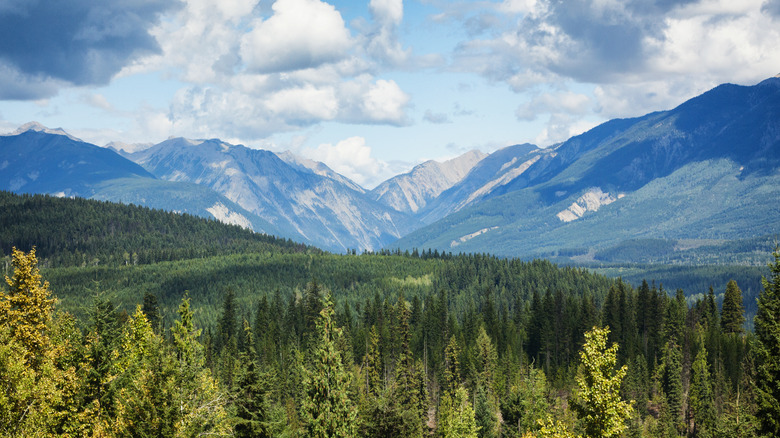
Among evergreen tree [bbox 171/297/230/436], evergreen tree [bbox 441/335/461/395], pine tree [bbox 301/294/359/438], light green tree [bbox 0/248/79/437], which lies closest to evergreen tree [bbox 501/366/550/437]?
evergreen tree [bbox 441/335/461/395]

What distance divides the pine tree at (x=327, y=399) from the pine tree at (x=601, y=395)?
1498cm

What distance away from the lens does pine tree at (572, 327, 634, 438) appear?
2559 cm

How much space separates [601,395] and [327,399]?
16.8 metres

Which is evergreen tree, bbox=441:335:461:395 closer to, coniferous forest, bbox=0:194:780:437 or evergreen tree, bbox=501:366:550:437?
coniferous forest, bbox=0:194:780:437

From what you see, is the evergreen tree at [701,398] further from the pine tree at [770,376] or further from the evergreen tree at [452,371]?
the pine tree at [770,376]

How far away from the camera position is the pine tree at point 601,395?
2559 cm

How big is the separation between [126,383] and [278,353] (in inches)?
3442

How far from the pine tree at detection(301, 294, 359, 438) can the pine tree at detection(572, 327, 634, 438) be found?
14982 millimetres

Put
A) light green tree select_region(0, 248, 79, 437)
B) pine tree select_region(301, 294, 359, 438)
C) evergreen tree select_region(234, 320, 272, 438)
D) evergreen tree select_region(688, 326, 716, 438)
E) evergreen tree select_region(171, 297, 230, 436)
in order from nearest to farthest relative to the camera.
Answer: light green tree select_region(0, 248, 79, 437) → evergreen tree select_region(171, 297, 230, 436) → pine tree select_region(301, 294, 359, 438) → evergreen tree select_region(234, 320, 272, 438) → evergreen tree select_region(688, 326, 716, 438)

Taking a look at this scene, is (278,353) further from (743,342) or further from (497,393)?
(743,342)

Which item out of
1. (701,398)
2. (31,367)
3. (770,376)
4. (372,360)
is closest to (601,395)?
(770,376)

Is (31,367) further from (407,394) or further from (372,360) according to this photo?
(372,360)

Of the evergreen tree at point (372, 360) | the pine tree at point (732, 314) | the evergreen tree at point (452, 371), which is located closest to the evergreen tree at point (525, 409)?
the evergreen tree at point (452, 371)

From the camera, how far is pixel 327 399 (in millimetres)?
36312
